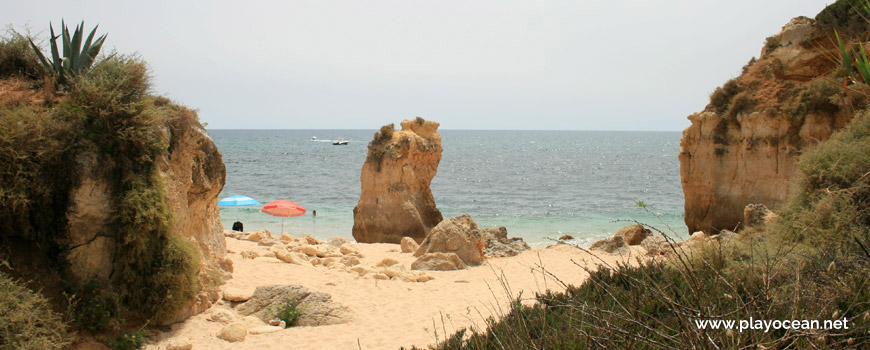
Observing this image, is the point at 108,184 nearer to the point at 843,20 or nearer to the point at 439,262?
the point at 439,262

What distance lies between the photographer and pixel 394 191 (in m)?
20.1

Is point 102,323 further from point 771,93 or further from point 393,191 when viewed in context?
point 771,93

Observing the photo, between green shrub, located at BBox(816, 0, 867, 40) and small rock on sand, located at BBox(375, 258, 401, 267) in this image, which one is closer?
small rock on sand, located at BBox(375, 258, 401, 267)

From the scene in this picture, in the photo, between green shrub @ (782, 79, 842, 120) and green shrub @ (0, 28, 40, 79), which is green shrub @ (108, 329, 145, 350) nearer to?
green shrub @ (0, 28, 40, 79)

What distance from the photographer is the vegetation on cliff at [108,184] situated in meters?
7.14

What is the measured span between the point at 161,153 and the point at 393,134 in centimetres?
1305

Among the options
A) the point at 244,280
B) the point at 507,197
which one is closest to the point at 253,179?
the point at 507,197

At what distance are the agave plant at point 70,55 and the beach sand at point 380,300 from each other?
455 centimetres

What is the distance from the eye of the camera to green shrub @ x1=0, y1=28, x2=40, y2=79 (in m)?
8.96

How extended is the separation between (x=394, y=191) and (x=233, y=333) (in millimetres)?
12419

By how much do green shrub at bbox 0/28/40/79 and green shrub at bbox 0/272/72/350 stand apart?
13.6ft

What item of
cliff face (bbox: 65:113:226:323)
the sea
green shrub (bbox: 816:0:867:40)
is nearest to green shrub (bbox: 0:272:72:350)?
cliff face (bbox: 65:113:226:323)

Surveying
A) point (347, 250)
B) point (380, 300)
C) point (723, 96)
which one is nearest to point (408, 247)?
point (347, 250)

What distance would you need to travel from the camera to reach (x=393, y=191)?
66.0ft
